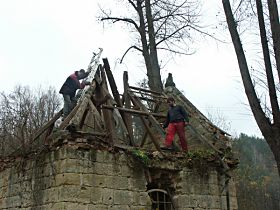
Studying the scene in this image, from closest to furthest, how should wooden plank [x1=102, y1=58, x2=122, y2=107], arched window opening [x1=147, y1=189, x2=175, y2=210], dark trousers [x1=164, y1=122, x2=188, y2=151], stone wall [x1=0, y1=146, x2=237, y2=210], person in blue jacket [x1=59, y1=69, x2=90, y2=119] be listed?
1. stone wall [x1=0, y1=146, x2=237, y2=210]
2. arched window opening [x1=147, y1=189, x2=175, y2=210]
3. dark trousers [x1=164, y1=122, x2=188, y2=151]
4. wooden plank [x1=102, y1=58, x2=122, y2=107]
5. person in blue jacket [x1=59, y1=69, x2=90, y2=119]

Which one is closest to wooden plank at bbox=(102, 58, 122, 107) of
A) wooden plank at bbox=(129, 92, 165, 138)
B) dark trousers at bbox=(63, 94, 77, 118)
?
wooden plank at bbox=(129, 92, 165, 138)

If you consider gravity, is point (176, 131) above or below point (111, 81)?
below

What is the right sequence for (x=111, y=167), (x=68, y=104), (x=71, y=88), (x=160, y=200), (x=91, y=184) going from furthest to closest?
(x=71, y=88) → (x=68, y=104) → (x=160, y=200) → (x=111, y=167) → (x=91, y=184)

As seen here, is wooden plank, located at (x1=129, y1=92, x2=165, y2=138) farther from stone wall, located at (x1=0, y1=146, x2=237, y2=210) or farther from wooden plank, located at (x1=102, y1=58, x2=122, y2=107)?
stone wall, located at (x1=0, y1=146, x2=237, y2=210)

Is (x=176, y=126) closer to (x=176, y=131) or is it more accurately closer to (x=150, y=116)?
(x=176, y=131)

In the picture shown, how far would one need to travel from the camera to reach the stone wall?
809cm

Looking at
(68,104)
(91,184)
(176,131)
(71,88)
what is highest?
(71,88)

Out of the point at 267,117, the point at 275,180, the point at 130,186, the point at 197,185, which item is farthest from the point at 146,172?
the point at 275,180

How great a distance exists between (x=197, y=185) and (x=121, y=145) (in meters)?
2.21

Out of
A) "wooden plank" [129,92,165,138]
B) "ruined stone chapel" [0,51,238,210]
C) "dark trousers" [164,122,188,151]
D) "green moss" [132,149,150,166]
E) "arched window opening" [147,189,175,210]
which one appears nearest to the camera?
"ruined stone chapel" [0,51,238,210]

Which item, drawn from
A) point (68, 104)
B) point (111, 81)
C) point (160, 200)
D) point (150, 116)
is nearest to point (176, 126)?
point (150, 116)

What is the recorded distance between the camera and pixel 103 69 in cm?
1081

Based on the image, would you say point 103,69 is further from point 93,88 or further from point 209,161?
point 209,161

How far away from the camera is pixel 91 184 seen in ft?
27.0
